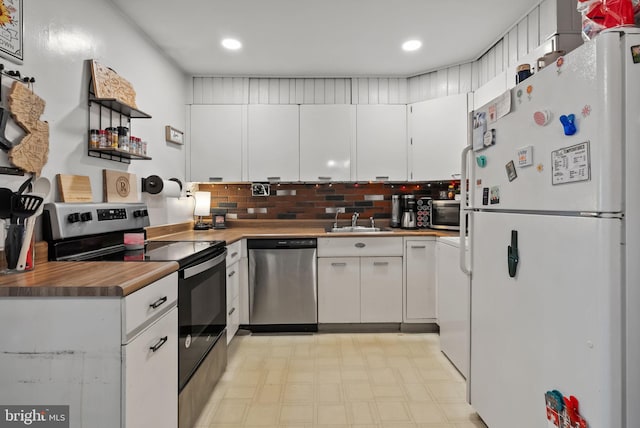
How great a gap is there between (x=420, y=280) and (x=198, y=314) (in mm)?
2022

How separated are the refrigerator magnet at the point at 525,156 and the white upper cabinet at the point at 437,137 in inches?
74.5

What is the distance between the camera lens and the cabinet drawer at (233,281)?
8.88ft

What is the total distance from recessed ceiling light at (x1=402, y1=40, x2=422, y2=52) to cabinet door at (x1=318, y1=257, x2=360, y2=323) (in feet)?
Result: 6.15

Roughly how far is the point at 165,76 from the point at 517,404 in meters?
3.34

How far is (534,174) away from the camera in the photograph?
1.29m

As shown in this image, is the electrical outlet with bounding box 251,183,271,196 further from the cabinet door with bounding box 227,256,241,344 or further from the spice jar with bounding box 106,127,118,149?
the spice jar with bounding box 106,127,118,149

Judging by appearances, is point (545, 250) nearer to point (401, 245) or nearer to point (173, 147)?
point (401, 245)

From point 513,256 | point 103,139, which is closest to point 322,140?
point 103,139

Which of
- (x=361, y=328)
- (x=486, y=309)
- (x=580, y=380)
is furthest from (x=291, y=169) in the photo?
(x=580, y=380)

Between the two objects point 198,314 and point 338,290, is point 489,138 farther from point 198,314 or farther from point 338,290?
point 338,290

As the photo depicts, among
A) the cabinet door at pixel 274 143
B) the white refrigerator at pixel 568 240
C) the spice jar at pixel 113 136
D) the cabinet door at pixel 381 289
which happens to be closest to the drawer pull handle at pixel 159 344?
the spice jar at pixel 113 136

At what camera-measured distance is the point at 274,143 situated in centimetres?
347

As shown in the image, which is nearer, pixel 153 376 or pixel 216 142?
pixel 153 376

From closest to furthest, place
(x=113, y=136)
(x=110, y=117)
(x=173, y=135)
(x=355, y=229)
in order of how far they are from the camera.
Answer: (x=113, y=136), (x=110, y=117), (x=173, y=135), (x=355, y=229)
